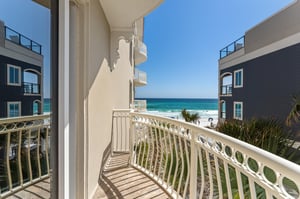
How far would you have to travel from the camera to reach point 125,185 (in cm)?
295

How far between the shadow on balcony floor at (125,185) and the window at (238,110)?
33.2 ft

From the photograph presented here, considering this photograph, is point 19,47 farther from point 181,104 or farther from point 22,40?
point 181,104

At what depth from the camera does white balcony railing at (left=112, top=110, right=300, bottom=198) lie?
35.7 inches

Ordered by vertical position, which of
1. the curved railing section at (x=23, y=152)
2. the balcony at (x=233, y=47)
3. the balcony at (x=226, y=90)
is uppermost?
the balcony at (x=233, y=47)

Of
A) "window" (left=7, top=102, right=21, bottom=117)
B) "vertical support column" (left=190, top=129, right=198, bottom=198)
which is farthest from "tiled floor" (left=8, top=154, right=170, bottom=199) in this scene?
"window" (left=7, top=102, right=21, bottom=117)

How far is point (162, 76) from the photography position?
37.0 metres

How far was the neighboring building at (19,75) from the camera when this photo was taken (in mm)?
895

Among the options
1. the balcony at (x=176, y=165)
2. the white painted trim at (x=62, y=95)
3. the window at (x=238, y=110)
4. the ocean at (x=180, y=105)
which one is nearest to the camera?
the balcony at (x=176, y=165)

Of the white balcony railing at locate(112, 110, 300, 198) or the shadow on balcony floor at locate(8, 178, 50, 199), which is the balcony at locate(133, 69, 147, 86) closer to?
the white balcony railing at locate(112, 110, 300, 198)

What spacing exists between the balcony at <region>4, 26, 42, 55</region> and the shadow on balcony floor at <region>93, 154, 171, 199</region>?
6.56ft

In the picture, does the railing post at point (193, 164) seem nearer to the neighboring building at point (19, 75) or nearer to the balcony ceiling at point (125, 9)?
the neighboring building at point (19, 75)

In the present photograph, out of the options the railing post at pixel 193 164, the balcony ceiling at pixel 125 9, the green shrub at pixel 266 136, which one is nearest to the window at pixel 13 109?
the railing post at pixel 193 164

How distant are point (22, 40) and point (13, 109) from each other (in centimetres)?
35

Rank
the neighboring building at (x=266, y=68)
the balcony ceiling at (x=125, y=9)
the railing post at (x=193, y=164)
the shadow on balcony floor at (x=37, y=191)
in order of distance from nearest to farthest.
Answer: the shadow on balcony floor at (x=37, y=191) < the railing post at (x=193, y=164) < the balcony ceiling at (x=125, y=9) < the neighboring building at (x=266, y=68)
